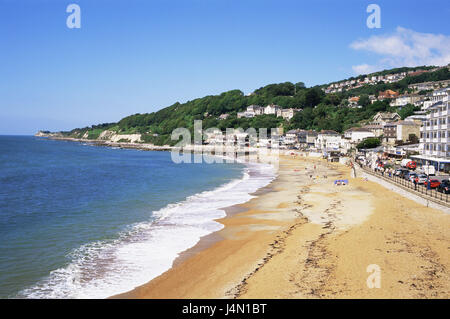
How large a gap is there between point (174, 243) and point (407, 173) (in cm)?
2372

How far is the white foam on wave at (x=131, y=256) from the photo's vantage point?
1077cm

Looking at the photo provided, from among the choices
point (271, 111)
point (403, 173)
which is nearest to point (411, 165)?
point (403, 173)

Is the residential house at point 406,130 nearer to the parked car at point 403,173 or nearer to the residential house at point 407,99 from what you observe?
the parked car at point 403,173

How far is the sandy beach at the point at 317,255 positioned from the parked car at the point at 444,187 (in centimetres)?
230

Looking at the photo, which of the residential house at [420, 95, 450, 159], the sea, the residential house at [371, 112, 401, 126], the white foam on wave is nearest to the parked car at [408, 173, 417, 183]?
the residential house at [420, 95, 450, 159]

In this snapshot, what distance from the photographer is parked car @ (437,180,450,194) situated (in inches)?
840

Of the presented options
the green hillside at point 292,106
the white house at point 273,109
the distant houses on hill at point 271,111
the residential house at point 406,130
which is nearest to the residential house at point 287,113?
the distant houses on hill at point 271,111

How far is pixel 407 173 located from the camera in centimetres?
3027

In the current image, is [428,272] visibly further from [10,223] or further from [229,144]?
[229,144]

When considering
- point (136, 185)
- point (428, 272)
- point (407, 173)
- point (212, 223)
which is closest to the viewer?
point (428, 272)

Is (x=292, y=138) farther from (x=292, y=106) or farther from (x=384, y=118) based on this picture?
(x=292, y=106)

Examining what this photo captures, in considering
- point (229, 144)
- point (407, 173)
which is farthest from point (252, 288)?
point (229, 144)

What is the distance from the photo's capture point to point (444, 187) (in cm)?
2175
